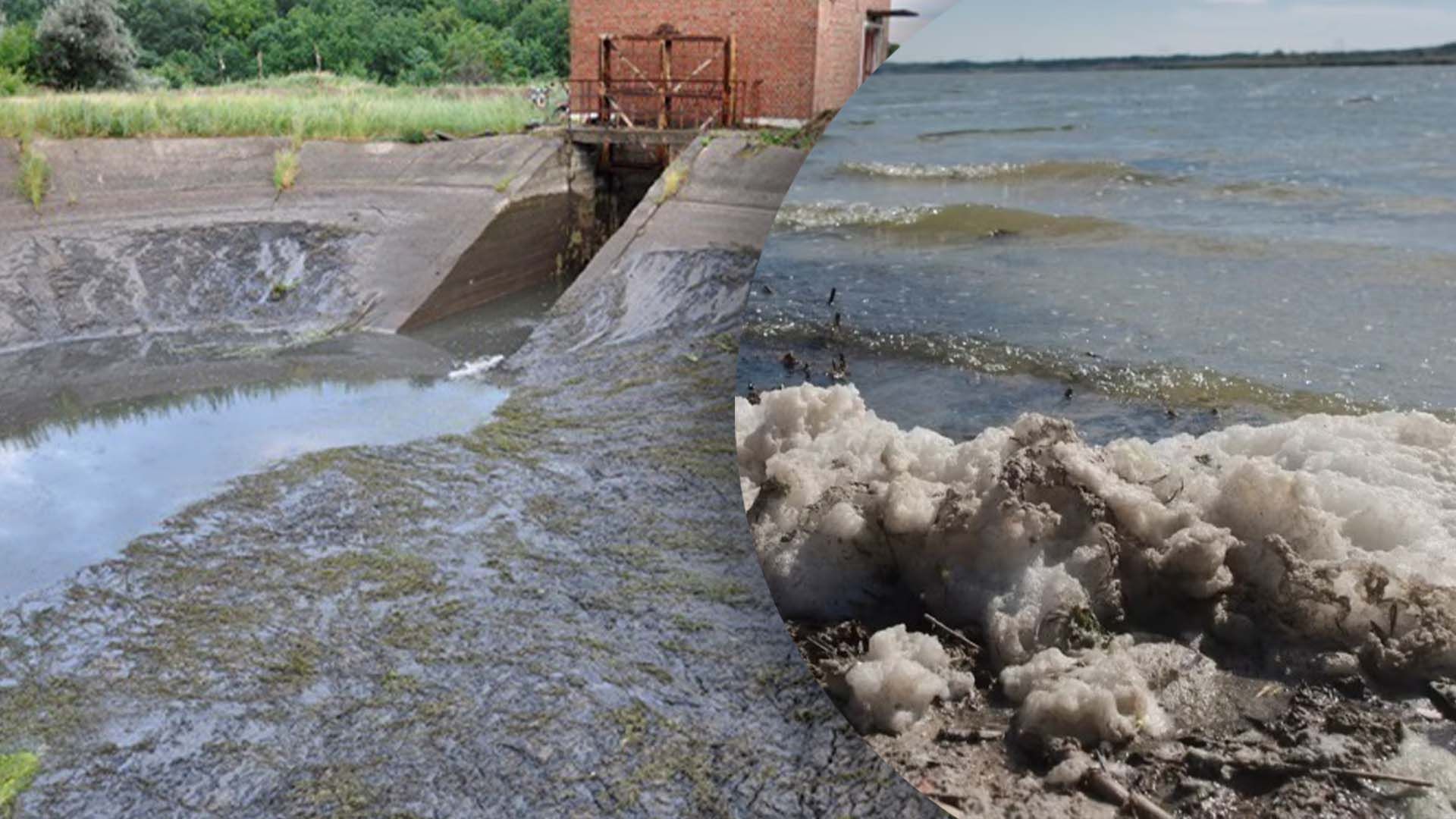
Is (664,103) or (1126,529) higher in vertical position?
(664,103)

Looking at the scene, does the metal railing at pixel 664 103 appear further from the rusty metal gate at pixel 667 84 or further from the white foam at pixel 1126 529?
the white foam at pixel 1126 529

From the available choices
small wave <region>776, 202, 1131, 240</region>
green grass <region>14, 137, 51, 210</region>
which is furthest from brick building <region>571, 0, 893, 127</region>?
small wave <region>776, 202, 1131, 240</region>

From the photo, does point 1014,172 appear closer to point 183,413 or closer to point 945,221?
point 945,221

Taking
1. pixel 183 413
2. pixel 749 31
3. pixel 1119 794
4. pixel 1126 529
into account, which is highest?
pixel 749 31

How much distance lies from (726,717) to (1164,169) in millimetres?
1754

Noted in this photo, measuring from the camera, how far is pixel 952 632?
269 cm

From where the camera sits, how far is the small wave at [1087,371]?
252cm

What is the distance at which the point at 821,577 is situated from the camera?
9.88 ft

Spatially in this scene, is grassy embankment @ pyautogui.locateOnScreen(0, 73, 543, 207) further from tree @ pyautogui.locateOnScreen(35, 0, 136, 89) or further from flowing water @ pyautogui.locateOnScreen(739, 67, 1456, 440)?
flowing water @ pyautogui.locateOnScreen(739, 67, 1456, 440)

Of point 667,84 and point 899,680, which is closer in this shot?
point 899,680

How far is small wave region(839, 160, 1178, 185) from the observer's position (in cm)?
293

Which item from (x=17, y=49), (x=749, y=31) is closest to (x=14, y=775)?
(x=749, y=31)

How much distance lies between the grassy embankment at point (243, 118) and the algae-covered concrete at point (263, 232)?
16cm

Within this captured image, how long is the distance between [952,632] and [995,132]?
123 cm
